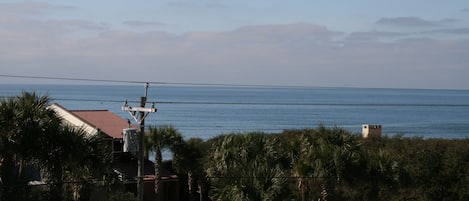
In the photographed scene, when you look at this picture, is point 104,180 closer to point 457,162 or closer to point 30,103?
point 30,103

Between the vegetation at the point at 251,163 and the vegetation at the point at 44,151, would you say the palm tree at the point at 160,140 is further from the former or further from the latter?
the vegetation at the point at 44,151

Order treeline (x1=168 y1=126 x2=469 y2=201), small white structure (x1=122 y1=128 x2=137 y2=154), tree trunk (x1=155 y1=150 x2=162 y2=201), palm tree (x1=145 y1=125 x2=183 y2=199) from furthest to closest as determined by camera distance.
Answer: palm tree (x1=145 y1=125 x2=183 y2=199)
tree trunk (x1=155 y1=150 x2=162 y2=201)
treeline (x1=168 y1=126 x2=469 y2=201)
small white structure (x1=122 y1=128 x2=137 y2=154)

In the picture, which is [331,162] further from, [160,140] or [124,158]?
[124,158]

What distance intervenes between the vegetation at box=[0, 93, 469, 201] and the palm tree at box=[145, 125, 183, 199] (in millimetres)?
46

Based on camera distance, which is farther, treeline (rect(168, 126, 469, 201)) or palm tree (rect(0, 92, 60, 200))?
treeline (rect(168, 126, 469, 201))

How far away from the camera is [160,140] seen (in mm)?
29531

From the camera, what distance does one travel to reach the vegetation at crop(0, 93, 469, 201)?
18.0 metres

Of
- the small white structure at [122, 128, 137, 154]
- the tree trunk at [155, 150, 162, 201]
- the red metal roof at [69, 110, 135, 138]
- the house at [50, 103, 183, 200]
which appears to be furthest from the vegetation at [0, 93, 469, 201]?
the red metal roof at [69, 110, 135, 138]

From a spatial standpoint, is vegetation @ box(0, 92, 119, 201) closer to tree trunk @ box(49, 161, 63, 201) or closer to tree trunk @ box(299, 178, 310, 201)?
tree trunk @ box(49, 161, 63, 201)

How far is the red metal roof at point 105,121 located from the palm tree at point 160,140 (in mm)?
3721

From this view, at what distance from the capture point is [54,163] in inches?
712

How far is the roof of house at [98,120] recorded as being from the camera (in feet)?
107

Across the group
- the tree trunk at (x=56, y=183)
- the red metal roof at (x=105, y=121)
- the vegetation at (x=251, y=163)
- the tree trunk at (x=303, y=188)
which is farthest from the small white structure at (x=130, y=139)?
the red metal roof at (x=105, y=121)

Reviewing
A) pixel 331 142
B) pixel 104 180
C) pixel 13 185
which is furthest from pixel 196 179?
pixel 13 185
